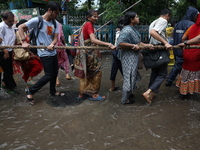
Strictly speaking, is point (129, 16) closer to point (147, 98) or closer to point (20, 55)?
point (147, 98)

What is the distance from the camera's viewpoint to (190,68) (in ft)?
10.2

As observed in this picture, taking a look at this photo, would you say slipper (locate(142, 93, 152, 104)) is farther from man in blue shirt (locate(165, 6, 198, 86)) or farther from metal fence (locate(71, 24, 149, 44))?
metal fence (locate(71, 24, 149, 44))

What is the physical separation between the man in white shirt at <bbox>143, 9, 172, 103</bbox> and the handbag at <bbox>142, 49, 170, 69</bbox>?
16 centimetres

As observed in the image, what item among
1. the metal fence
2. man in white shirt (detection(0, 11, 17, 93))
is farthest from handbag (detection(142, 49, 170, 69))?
the metal fence

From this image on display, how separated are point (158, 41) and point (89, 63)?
4.33 ft

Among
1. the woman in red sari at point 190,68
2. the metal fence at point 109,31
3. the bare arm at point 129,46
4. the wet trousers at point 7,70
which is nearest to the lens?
the bare arm at point 129,46

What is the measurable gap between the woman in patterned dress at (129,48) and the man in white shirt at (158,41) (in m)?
0.29

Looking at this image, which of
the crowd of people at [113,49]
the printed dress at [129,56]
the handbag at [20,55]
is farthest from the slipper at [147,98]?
the handbag at [20,55]

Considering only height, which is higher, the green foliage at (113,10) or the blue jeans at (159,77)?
the green foliage at (113,10)

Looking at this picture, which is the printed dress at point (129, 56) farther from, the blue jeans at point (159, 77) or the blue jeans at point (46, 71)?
the blue jeans at point (46, 71)

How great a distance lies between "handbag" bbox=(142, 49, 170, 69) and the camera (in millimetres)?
2938

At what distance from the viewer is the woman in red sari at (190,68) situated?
296 cm

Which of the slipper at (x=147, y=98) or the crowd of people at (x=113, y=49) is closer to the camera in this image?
the crowd of people at (x=113, y=49)

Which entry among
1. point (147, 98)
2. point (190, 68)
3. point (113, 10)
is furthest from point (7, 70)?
point (113, 10)
